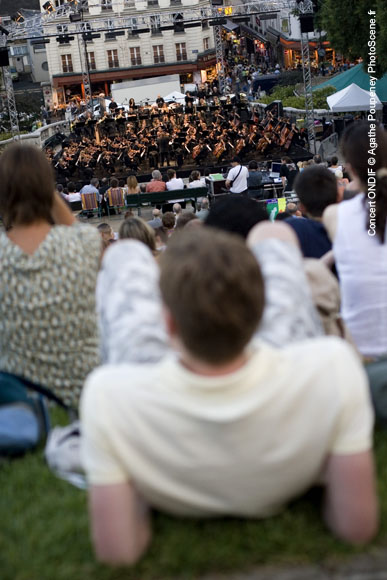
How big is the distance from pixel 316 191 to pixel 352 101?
57.2 ft

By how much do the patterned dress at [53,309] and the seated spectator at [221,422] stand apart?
45.8 inches

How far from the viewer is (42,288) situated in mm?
2934

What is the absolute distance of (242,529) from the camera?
199 cm

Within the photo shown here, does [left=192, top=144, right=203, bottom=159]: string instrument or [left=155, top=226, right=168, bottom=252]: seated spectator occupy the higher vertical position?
[left=155, top=226, right=168, bottom=252]: seated spectator

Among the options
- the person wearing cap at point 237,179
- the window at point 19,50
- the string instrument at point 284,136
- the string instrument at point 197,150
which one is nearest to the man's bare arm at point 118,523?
the person wearing cap at point 237,179

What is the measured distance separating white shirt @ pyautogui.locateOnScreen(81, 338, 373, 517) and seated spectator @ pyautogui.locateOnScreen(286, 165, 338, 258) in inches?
87.3

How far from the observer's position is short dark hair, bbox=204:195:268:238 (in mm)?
3219

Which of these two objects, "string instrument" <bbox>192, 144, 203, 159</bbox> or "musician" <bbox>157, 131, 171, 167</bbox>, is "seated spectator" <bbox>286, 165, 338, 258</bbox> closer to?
"string instrument" <bbox>192, 144, 203, 159</bbox>

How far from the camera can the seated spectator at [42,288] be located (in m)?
2.92

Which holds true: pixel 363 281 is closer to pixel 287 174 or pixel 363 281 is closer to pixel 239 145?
pixel 287 174

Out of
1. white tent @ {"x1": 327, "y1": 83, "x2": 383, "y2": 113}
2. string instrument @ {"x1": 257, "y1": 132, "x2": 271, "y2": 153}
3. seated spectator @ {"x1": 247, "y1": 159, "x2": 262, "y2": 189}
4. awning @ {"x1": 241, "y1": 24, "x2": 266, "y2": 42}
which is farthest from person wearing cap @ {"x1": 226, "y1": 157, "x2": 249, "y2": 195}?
awning @ {"x1": 241, "y1": 24, "x2": 266, "y2": 42}

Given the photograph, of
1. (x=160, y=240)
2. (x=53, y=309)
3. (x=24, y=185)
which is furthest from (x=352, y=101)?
(x=53, y=309)

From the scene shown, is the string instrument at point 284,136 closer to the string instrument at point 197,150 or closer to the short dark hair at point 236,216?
the string instrument at point 197,150

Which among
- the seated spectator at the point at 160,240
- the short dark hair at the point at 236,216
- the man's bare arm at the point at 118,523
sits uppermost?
the short dark hair at the point at 236,216
